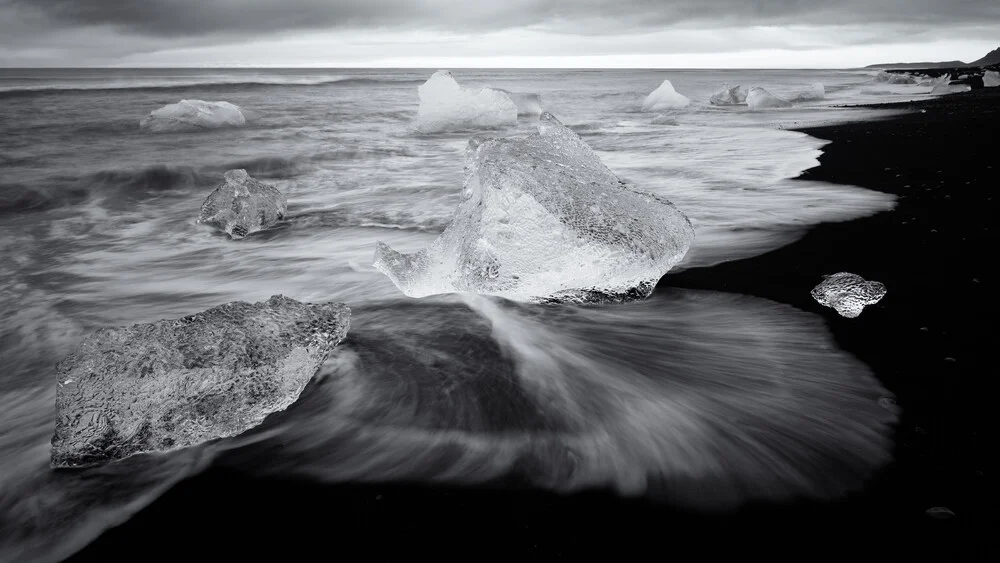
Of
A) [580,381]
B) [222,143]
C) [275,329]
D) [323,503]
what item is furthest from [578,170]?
[222,143]

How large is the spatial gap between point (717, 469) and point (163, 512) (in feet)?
5.94

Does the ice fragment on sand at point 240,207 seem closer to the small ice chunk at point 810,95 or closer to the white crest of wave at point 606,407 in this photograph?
the white crest of wave at point 606,407

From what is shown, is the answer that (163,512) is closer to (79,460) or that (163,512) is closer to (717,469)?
(79,460)

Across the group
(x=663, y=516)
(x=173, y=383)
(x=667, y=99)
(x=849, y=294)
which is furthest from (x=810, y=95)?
(x=173, y=383)

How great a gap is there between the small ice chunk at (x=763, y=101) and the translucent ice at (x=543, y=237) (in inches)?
752

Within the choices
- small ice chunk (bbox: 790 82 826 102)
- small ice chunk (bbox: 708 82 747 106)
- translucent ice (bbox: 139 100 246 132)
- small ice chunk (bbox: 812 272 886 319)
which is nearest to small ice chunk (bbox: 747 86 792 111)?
small ice chunk (bbox: 790 82 826 102)

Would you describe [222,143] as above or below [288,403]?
above

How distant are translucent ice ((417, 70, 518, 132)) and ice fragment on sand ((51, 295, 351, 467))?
39.6 ft

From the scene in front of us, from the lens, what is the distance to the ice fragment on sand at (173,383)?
A: 1.91 metres

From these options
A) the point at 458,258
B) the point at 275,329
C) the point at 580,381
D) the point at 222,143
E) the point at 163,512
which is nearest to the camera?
the point at 163,512

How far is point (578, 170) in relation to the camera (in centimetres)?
332

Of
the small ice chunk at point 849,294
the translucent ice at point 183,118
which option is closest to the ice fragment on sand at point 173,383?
the small ice chunk at point 849,294

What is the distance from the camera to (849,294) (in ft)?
9.10

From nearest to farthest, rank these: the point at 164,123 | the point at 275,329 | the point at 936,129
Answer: the point at 275,329 < the point at 936,129 < the point at 164,123
